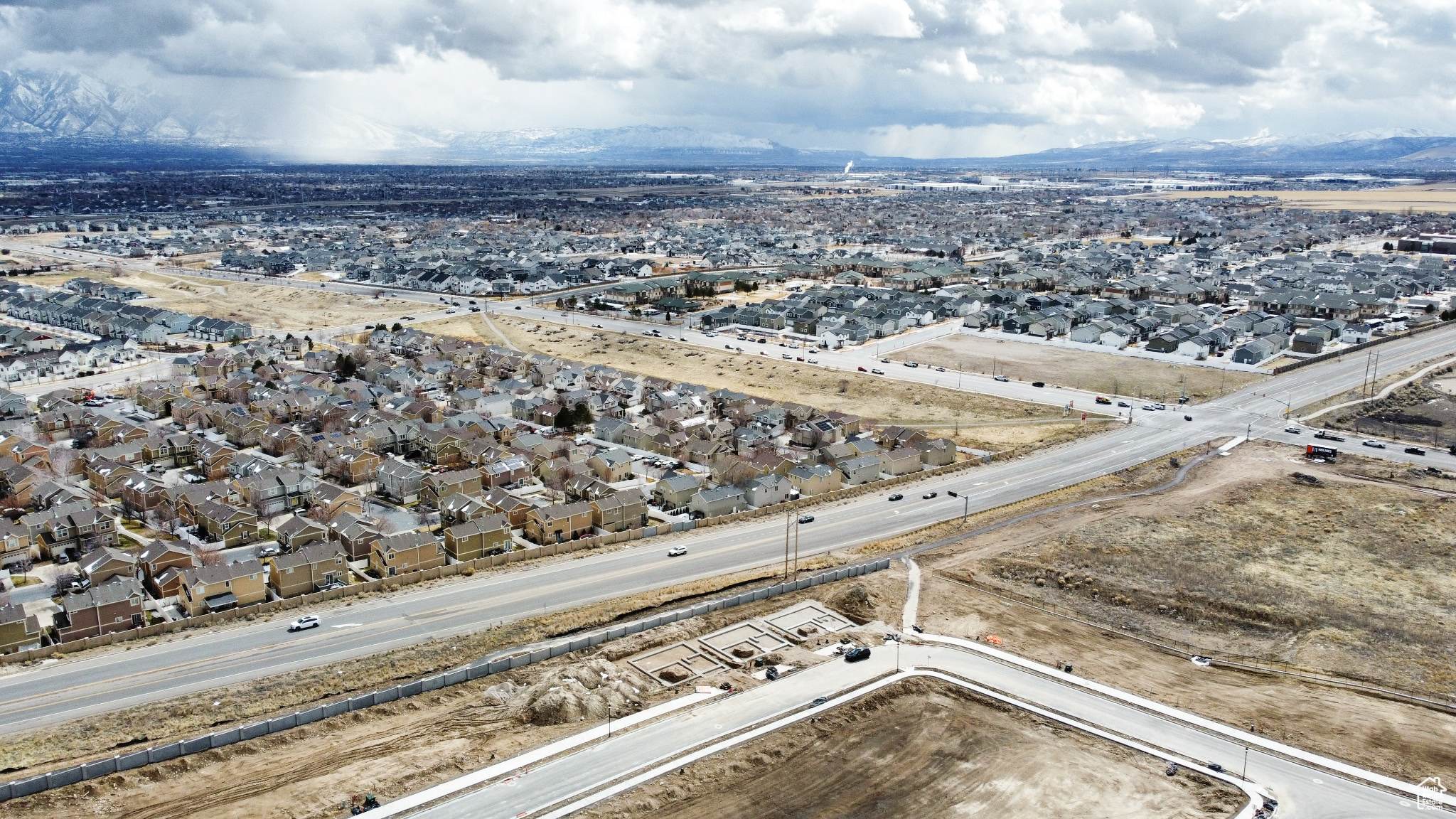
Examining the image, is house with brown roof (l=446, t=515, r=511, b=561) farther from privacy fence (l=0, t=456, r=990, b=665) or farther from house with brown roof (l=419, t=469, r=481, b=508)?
house with brown roof (l=419, t=469, r=481, b=508)

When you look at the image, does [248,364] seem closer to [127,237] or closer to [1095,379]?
[1095,379]

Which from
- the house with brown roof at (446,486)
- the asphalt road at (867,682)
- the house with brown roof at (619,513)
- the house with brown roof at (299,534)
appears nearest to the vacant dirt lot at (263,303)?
the house with brown roof at (446,486)

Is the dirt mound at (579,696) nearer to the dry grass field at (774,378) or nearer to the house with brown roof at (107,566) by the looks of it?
the house with brown roof at (107,566)

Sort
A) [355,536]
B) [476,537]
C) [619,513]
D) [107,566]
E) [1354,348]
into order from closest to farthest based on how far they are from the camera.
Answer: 1. [107,566]
2. [355,536]
3. [476,537]
4. [619,513]
5. [1354,348]

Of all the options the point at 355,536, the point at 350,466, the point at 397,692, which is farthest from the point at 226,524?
the point at 397,692

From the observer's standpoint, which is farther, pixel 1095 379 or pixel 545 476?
pixel 1095 379

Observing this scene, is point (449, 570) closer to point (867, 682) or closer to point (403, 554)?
point (403, 554)

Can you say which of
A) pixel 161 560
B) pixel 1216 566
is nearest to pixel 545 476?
pixel 161 560
